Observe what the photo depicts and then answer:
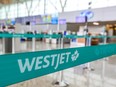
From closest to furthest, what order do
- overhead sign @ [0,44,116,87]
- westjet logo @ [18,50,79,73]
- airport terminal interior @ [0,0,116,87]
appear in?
overhead sign @ [0,44,116,87], westjet logo @ [18,50,79,73], airport terminal interior @ [0,0,116,87]

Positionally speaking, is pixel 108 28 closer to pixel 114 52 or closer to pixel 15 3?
pixel 15 3

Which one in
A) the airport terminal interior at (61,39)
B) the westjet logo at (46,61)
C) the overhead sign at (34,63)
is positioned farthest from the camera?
the airport terminal interior at (61,39)

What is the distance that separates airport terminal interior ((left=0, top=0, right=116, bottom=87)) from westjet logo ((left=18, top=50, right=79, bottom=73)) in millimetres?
11

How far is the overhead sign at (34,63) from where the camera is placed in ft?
3.96

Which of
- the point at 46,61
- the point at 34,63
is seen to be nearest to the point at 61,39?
the point at 46,61

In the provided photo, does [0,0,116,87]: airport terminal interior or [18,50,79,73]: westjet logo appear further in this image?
[0,0,116,87]: airport terminal interior

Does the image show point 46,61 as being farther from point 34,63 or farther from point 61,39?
point 61,39

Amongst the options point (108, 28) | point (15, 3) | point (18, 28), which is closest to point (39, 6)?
point (15, 3)

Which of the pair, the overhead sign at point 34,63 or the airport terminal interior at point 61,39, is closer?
the overhead sign at point 34,63

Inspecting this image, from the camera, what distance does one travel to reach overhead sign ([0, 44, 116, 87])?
1.21 meters

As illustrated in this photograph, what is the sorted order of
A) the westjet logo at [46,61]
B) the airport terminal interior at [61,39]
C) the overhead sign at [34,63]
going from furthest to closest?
the airport terminal interior at [61,39] → the westjet logo at [46,61] → the overhead sign at [34,63]

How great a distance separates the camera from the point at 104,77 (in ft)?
15.9

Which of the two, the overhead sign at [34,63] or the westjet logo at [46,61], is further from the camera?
the westjet logo at [46,61]

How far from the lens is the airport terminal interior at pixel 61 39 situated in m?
1.56
